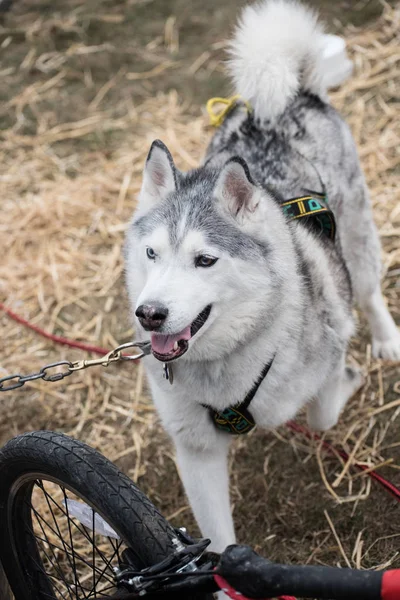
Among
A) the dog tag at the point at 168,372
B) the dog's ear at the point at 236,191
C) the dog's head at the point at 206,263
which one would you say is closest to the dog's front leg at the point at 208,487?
the dog tag at the point at 168,372

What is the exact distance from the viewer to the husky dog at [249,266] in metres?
2.24

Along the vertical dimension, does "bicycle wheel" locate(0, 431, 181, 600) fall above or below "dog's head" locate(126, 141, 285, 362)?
below

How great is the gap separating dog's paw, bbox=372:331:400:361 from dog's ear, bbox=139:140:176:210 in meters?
1.63

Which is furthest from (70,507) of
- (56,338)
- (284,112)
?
(56,338)

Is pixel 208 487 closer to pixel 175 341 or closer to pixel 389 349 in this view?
pixel 175 341

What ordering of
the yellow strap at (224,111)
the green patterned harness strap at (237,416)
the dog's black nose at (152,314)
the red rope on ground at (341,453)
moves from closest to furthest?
the dog's black nose at (152,314) → the green patterned harness strap at (237,416) → the red rope on ground at (341,453) → the yellow strap at (224,111)

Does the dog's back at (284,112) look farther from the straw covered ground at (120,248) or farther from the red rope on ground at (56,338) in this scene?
the red rope on ground at (56,338)

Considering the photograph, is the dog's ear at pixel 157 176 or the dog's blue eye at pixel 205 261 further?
the dog's ear at pixel 157 176

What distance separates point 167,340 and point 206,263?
0.86ft

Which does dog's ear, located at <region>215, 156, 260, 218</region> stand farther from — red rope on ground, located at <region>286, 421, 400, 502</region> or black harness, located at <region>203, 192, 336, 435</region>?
red rope on ground, located at <region>286, 421, 400, 502</region>

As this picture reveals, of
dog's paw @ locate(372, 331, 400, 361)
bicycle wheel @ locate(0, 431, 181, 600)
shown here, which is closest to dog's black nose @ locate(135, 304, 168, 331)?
bicycle wheel @ locate(0, 431, 181, 600)

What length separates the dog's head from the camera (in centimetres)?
213

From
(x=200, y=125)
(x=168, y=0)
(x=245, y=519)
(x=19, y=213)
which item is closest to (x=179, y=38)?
(x=168, y=0)

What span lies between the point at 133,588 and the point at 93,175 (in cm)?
418
